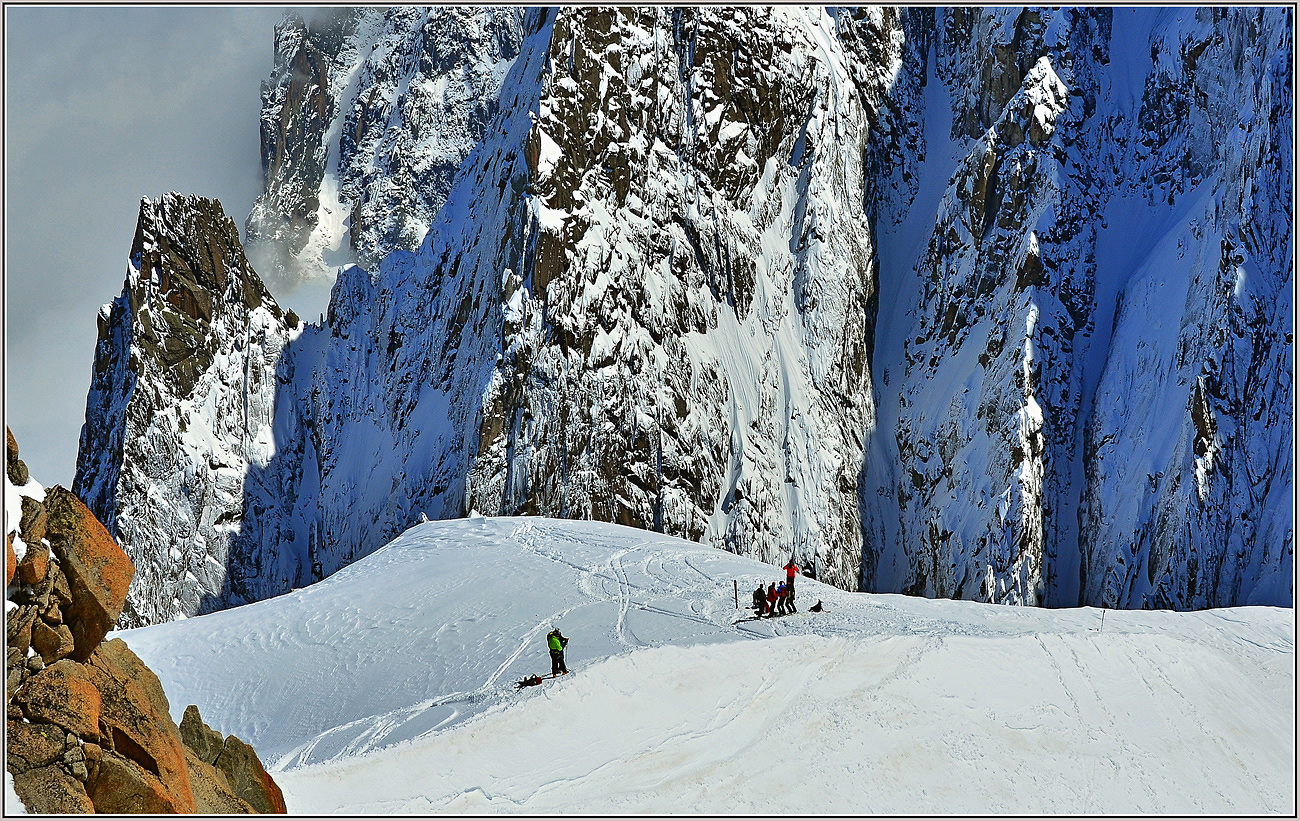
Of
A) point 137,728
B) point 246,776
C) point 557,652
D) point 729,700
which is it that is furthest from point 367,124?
point 137,728

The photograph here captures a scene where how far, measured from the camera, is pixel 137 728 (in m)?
11.9

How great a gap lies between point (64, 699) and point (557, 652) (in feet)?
40.2

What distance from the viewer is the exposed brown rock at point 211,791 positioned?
12.9 meters

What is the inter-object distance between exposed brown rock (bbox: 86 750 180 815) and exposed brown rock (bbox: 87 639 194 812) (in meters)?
0.09

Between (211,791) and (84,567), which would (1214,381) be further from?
(84,567)

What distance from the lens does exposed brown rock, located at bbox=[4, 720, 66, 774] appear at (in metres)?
10.5

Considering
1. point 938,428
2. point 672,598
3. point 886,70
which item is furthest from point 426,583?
point 886,70

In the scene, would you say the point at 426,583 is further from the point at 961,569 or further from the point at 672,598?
the point at 961,569

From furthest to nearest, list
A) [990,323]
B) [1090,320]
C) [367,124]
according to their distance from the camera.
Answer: [367,124] < [990,323] < [1090,320]

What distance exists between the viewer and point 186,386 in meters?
80.4

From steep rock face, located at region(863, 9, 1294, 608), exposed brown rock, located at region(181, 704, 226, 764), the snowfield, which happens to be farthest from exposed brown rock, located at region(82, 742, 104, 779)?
steep rock face, located at region(863, 9, 1294, 608)

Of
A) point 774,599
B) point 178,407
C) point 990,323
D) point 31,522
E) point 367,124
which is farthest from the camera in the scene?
point 367,124

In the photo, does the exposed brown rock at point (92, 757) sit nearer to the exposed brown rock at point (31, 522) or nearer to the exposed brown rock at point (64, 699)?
the exposed brown rock at point (64, 699)

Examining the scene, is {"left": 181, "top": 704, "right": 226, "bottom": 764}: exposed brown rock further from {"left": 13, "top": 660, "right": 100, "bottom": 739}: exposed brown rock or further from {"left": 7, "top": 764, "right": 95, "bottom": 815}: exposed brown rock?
{"left": 7, "top": 764, "right": 95, "bottom": 815}: exposed brown rock
